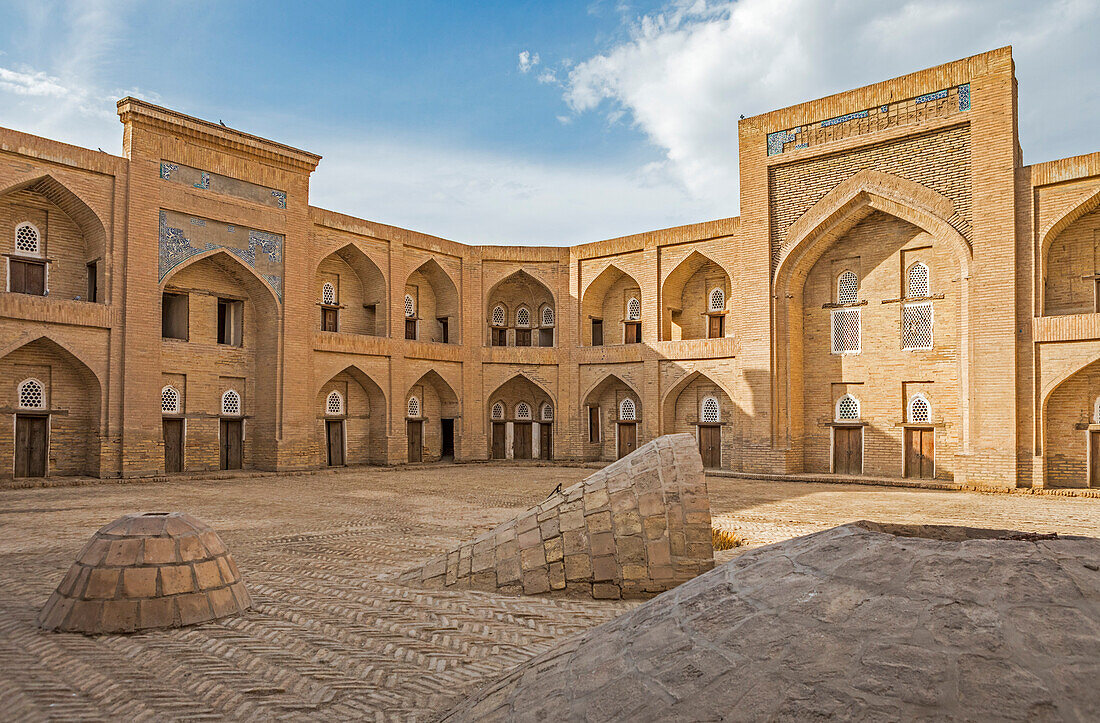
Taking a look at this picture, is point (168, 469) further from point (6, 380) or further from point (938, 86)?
point (938, 86)

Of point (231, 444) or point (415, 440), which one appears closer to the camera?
point (231, 444)

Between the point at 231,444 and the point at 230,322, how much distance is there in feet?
10.6

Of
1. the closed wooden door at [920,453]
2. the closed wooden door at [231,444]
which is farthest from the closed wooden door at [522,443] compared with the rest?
the closed wooden door at [920,453]

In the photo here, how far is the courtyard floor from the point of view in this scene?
3.92m

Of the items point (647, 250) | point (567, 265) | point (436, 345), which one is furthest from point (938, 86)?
point (436, 345)

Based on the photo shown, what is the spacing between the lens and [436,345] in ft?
73.8

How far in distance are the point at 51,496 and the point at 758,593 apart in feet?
48.9

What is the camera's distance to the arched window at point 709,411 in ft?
68.4

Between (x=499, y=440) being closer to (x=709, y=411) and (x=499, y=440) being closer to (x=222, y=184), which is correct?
(x=709, y=411)

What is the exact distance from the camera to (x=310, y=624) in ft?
17.2

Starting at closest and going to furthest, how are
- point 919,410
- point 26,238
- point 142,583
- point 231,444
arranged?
point 142,583 < point 26,238 < point 919,410 < point 231,444

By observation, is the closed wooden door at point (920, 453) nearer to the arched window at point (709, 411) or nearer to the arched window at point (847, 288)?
the arched window at point (847, 288)

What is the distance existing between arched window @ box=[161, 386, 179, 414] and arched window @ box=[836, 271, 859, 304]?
16949mm

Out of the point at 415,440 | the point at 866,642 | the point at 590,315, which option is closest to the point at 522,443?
the point at 415,440
